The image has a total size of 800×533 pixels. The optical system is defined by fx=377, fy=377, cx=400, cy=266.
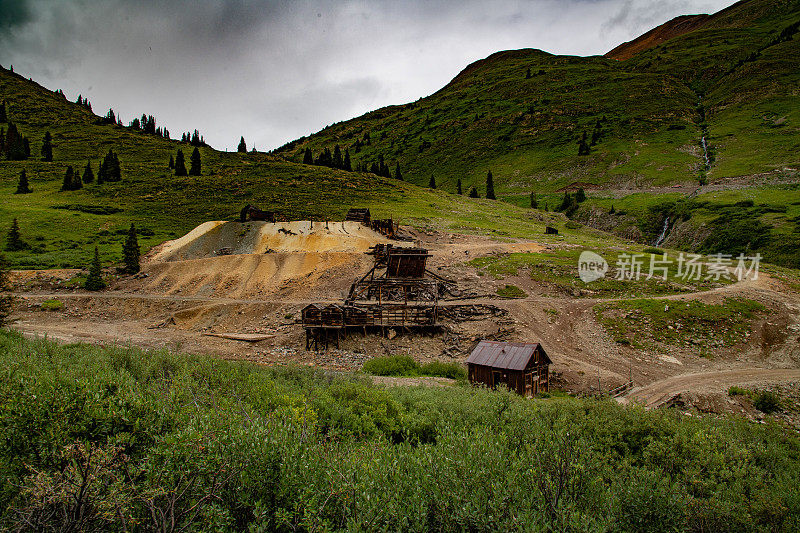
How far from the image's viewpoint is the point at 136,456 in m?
6.92

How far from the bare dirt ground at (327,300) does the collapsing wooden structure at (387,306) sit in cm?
124

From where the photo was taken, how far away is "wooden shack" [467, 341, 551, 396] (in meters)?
22.5

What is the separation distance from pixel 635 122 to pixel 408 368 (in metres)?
141

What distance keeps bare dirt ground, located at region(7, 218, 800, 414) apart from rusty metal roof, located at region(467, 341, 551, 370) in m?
4.95

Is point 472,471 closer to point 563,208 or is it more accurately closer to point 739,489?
point 739,489

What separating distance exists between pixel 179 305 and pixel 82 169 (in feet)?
270

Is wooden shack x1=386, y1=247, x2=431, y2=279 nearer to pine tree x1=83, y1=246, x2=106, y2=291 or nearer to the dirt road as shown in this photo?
the dirt road

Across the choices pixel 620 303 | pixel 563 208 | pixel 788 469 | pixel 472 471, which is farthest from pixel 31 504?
pixel 563 208

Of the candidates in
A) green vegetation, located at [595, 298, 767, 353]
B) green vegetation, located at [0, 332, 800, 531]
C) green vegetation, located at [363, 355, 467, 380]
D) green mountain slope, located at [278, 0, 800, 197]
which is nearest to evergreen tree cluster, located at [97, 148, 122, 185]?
green vegetation, located at [363, 355, 467, 380]

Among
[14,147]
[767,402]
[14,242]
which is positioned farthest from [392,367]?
[14,147]

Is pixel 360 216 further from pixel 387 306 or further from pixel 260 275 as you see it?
pixel 387 306

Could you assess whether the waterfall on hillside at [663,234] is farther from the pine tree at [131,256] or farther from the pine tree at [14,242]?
the pine tree at [14,242]

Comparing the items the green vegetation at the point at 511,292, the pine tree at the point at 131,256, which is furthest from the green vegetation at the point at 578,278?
the pine tree at the point at 131,256

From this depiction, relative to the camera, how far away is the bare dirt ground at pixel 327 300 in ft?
88.1
